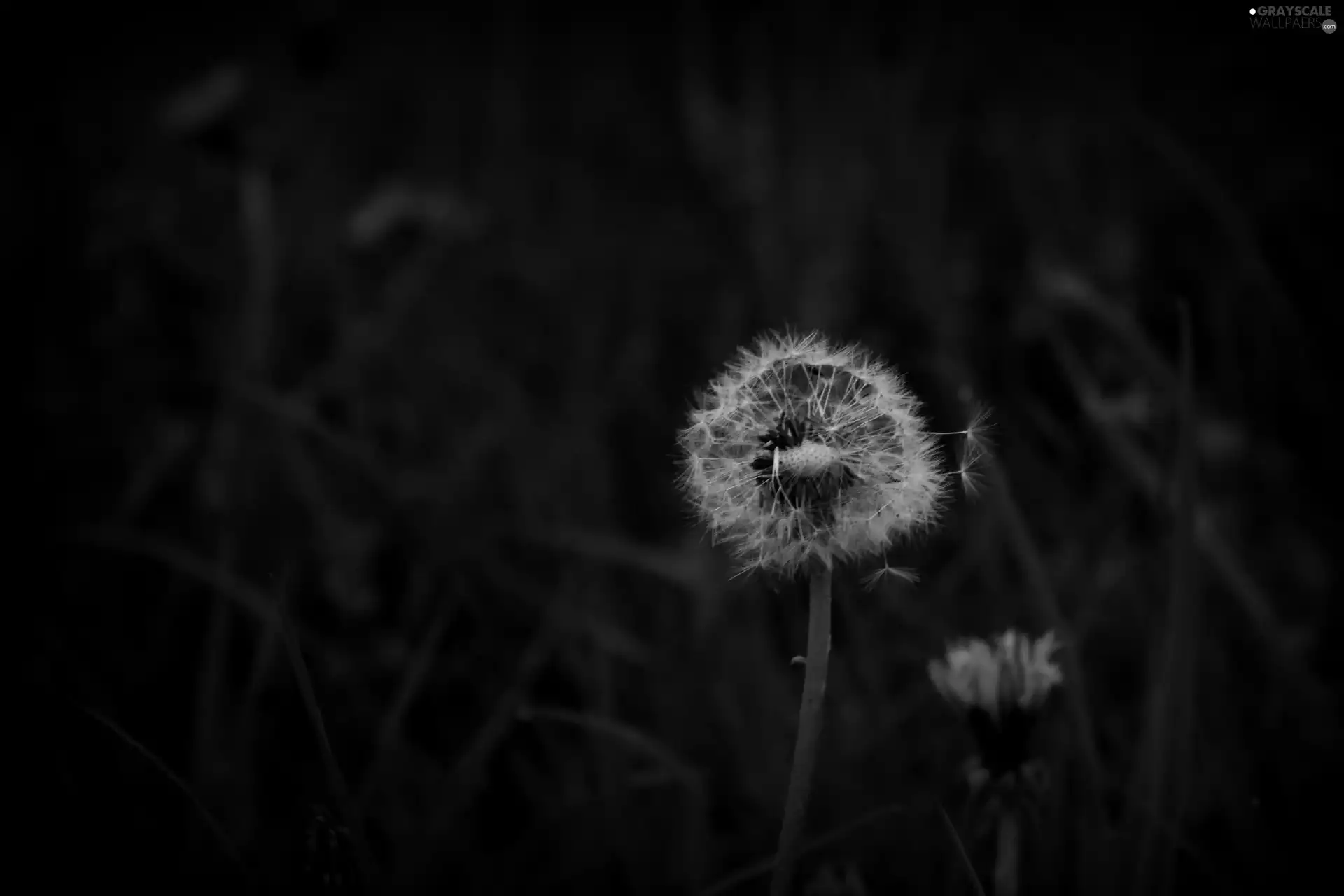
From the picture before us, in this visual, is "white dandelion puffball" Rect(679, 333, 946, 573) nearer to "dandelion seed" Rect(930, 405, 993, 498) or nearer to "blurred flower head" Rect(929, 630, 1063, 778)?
"dandelion seed" Rect(930, 405, 993, 498)

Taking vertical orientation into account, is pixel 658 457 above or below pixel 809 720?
above

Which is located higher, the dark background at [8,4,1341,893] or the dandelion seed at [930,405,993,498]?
the dark background at [8,4,1341,893]

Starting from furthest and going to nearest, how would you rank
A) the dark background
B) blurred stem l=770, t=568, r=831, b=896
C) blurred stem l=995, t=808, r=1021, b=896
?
the dark background
blurred stem l=995, t=808, r=1021, b=896
blurred stem l=770, t=568, r=831, b=896

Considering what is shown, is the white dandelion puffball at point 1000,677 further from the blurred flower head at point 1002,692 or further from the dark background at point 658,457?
the dark background at point 658,457

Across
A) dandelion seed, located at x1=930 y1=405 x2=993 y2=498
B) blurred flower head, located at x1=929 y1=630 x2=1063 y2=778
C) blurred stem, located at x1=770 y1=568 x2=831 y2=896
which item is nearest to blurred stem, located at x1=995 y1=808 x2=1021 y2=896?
blurred flower head, located at x1=929 y1=630 x2=1063 y2=778

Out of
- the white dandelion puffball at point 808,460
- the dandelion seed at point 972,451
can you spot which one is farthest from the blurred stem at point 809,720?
the dandelion seed at point 972,451

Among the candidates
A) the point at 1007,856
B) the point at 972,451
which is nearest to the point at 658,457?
the point at 972,451

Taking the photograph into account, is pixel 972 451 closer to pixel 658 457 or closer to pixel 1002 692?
pixel 1002 692
